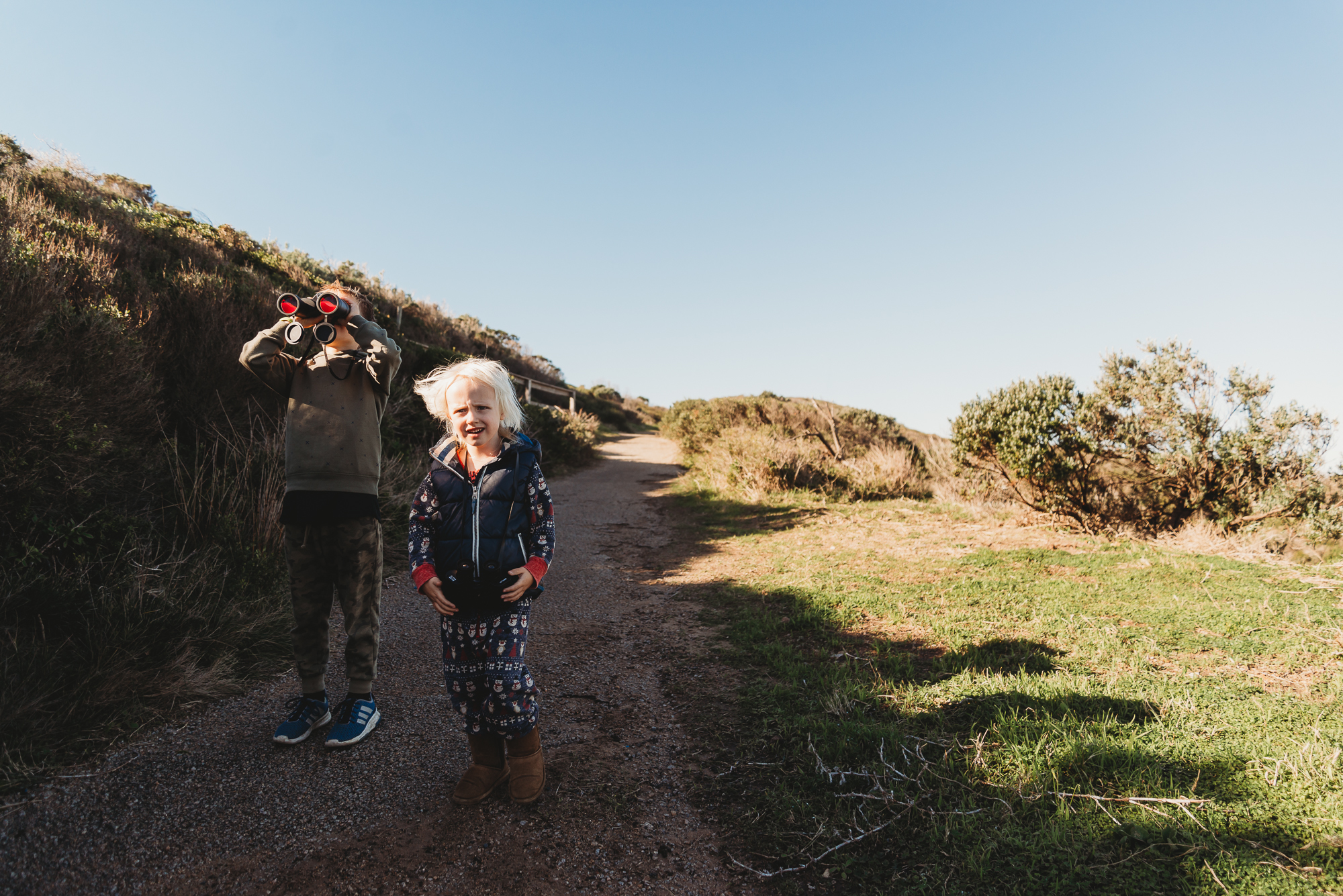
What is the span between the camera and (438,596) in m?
2.27

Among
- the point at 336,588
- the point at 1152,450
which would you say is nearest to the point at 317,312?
the point at 336,588

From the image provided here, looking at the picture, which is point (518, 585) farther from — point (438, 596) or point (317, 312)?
point (317, 312)

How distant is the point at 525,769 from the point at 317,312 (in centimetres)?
225

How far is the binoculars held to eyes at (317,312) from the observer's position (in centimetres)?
270

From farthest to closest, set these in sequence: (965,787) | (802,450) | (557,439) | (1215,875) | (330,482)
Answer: (557,439), (802,450), (330,482), (965,787), (1215,875)

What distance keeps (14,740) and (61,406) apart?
6.30ft

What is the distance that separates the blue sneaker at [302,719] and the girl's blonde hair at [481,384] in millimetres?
1547

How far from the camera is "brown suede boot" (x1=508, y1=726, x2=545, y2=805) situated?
2.43 m

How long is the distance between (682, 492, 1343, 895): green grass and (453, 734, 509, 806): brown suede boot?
2.97 ft

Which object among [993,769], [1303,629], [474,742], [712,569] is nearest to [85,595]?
[474,742]

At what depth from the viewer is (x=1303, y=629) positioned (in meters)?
3.87

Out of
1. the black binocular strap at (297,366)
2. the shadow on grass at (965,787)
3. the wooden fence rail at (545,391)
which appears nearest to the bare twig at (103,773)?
the black binocular strap at (297,366)

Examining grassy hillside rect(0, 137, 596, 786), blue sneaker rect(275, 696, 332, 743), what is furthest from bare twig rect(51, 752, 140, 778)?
blue sneaker rect(275, 696, 332, 743)

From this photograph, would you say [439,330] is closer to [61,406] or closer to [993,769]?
[61,406]
